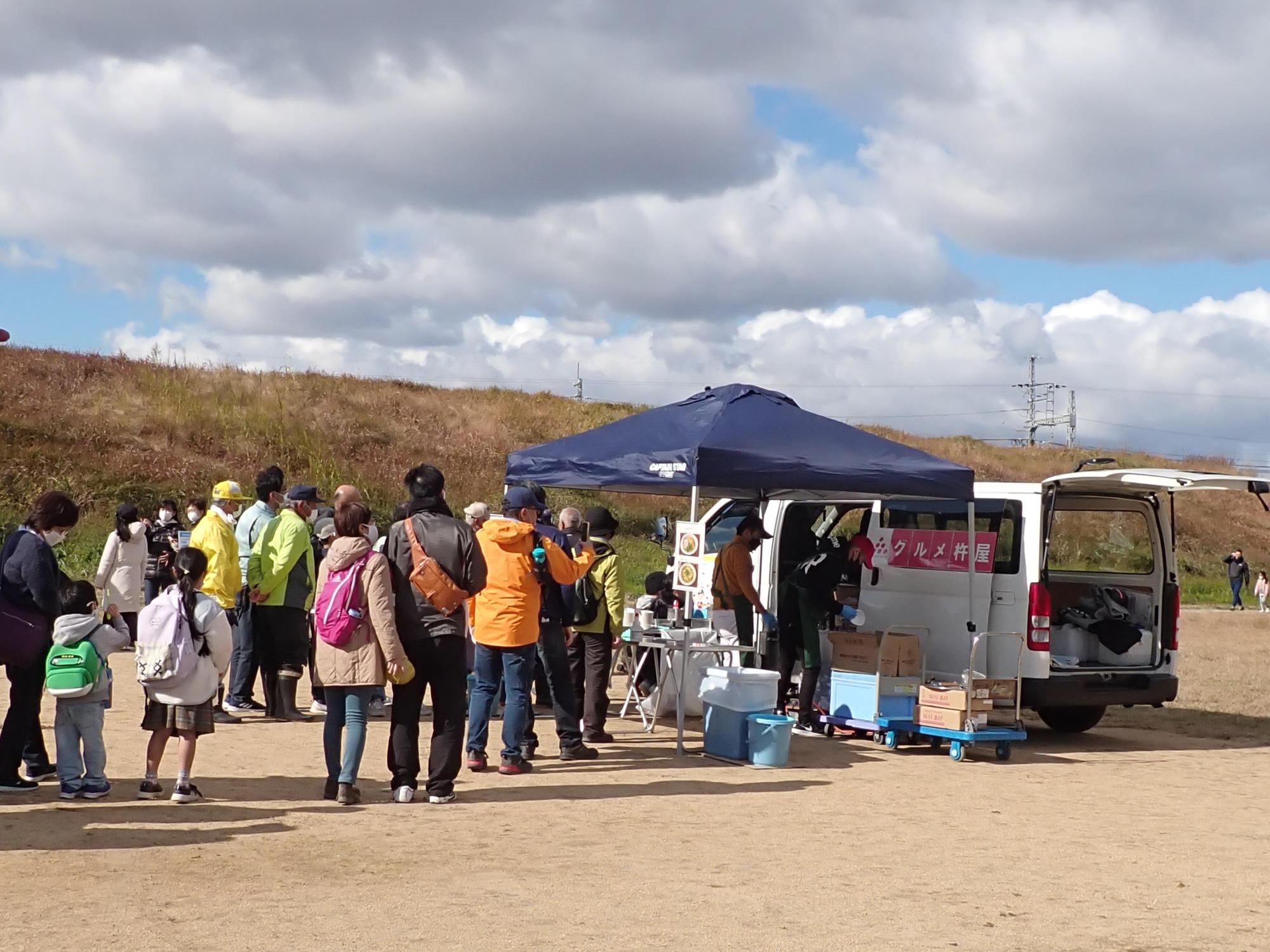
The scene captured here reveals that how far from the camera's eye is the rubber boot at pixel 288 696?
1110 cm

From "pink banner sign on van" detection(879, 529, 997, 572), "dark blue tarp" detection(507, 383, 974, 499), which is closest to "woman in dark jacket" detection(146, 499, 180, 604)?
"dark blue tarp" detection(507, 383, 974, 499)

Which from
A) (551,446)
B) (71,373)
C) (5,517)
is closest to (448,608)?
(551,446)

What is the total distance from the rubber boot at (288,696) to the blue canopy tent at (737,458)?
222cm

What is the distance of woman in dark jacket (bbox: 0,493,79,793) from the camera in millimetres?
7500

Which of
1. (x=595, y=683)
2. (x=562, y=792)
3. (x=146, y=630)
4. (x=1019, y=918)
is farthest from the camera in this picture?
(x=595, y=683)

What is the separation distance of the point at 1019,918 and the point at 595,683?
16.4ft

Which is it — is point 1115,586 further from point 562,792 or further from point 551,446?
point 562,792

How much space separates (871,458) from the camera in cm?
1059

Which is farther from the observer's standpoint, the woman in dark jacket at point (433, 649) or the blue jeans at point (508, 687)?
the blue jeans at point (508, 687)

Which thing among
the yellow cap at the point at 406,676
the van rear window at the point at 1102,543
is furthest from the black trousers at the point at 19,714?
the van rear window at the point at 1102,543

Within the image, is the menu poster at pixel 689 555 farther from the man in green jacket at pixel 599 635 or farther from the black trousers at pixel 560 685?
the black trousers at pixel 560 685

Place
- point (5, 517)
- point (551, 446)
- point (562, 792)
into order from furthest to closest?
point (5, 517) < point (551, 446) < point (562, 792)

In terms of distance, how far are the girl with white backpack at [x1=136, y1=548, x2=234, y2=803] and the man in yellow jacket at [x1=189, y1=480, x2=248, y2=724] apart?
3.05m

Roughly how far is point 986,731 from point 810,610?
1549 mm
